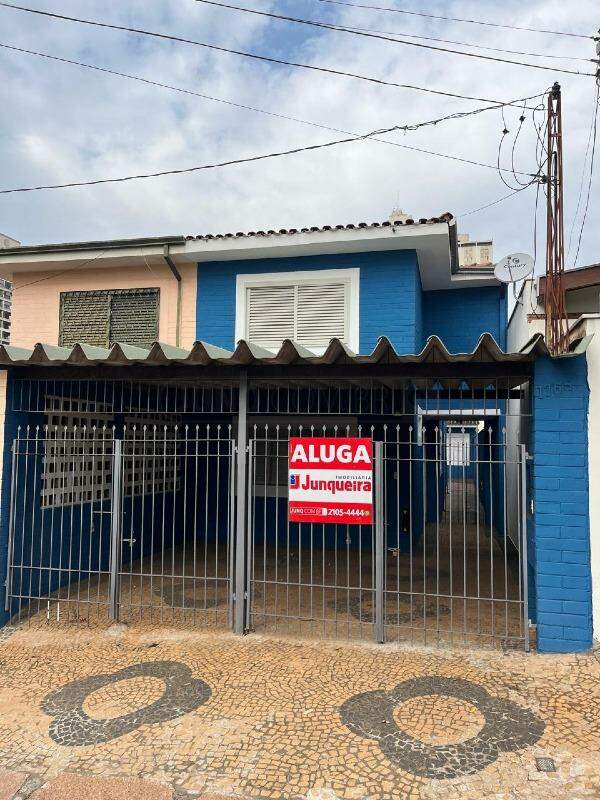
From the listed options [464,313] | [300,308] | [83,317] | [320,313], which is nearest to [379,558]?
[320,313]

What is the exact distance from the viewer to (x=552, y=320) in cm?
599

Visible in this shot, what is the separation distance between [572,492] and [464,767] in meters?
2.79

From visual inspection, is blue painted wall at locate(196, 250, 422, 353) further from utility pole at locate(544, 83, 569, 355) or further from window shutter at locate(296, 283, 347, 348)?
utility pole at locate(544, 83, 569, 355)

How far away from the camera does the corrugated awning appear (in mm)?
5059

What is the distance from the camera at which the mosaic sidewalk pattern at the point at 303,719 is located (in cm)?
335

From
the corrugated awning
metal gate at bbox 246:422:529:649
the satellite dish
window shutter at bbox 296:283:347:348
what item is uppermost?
the satellite dish

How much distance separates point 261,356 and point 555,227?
3.62m

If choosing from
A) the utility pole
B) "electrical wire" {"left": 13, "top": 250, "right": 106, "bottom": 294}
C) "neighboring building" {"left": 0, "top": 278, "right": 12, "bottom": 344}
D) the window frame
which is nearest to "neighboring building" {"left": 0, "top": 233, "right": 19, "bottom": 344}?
"neighboring building" {"left": 0, "top": 278, "right": 12, "bottom": 344}

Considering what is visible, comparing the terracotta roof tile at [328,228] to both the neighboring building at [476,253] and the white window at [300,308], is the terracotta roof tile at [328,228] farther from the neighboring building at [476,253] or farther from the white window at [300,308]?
the neighboring building at [476,253]

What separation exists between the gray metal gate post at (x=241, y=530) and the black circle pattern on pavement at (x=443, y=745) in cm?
183

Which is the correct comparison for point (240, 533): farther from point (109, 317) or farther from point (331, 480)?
point (109, 317)

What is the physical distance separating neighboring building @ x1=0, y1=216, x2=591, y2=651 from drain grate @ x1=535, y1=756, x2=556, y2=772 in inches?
66.8

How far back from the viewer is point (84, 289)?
1027 centimetres

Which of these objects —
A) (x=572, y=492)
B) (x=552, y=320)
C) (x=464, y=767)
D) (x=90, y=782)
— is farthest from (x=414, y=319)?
(x=90, y=782)
